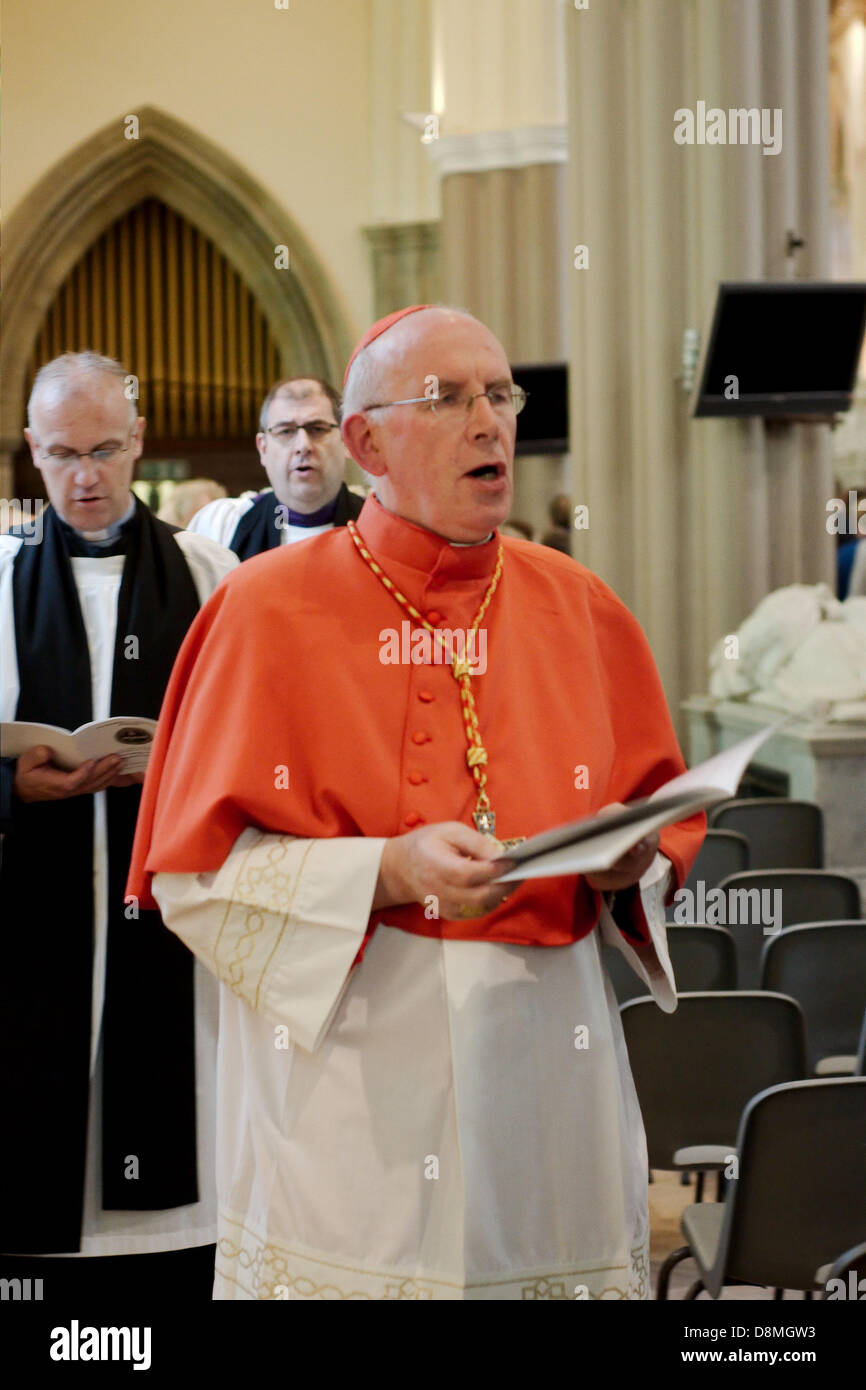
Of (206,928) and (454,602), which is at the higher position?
(454,602)

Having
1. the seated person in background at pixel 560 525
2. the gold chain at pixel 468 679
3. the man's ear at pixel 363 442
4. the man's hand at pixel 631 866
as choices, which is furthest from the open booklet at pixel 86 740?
the seated person in background at pixel 560 525

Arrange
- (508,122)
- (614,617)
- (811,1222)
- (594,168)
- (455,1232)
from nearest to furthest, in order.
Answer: (455,1232) < (614,617) < (811,1222) < (594,168) < (508,122)

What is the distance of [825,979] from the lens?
15.8 feet

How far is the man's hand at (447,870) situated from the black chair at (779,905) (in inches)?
139

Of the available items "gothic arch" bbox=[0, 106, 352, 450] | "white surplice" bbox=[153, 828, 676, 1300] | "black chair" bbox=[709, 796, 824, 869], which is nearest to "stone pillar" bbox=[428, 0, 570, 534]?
"gothic arch" bbox=[0, 106, 352, 450]

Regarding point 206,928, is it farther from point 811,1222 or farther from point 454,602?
point 811,1222

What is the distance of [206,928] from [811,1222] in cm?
173

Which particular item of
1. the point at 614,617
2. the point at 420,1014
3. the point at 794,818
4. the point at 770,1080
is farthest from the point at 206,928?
the point at 794,818

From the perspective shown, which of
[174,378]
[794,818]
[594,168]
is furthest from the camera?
[174,378]

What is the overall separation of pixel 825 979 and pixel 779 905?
32.2 inches

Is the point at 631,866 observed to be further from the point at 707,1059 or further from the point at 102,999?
the point at 707,1059

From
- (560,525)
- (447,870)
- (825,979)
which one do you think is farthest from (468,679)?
(560,525)

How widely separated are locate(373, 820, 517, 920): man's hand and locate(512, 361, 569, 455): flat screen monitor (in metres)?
10.1

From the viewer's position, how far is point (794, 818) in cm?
712
